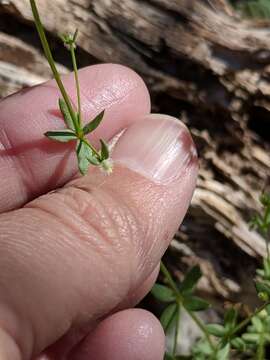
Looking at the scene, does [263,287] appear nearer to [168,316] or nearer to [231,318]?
[231,318]

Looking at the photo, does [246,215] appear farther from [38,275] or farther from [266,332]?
[38,275]

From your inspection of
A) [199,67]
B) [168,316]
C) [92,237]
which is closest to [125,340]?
[168,316]

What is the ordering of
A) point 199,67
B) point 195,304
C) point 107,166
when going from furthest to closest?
point 199,67, point 195,304, point 107,166

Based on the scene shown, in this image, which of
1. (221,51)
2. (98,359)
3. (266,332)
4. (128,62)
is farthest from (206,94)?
(98,359)

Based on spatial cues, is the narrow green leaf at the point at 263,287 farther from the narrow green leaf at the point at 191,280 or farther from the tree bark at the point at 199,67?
the tree bark at the point at 199,67

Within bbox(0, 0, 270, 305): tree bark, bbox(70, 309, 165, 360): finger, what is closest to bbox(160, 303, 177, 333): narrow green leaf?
bbox(70, 309, 165, 360): finger

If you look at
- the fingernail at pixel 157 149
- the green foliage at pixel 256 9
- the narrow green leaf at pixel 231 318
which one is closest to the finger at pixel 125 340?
the narrow green leaf at pixel 231 318
